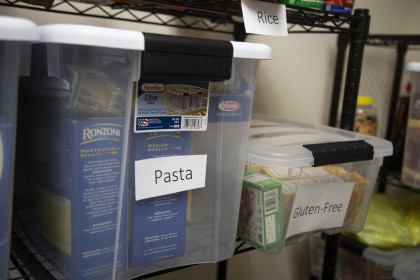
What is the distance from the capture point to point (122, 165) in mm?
546

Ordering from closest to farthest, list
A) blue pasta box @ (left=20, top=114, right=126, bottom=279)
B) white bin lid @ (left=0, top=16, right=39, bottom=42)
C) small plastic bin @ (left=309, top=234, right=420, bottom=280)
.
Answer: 1. white bin lid @ (left=0, top=16, right=39, bottom=42)
2. blue pasta box @ (left=20, top=114, right=126, bottom=279)
3. small plastic bin @ (left=309, top=234, right=420, bottom=280)

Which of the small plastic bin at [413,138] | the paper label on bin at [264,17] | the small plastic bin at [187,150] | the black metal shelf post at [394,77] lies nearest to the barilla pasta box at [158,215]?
the small plastic bin at [187,150]

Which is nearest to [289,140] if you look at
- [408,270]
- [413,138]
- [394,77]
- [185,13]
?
[185,13]

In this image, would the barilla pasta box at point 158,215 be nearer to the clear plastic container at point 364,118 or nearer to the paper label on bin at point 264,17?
the paper label on bin at point 264,17

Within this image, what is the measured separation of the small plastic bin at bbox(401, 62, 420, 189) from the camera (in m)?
1.06

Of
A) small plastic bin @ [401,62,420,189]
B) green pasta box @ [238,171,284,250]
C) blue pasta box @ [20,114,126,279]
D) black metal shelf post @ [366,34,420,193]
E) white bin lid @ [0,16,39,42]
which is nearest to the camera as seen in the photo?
white bin lid @ [0,16,39,42]

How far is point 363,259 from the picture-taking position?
125 centimetres

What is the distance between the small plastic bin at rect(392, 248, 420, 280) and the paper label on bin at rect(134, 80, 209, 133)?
910 mm

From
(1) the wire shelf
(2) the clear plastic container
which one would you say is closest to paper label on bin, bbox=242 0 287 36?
(1) the wire shelf

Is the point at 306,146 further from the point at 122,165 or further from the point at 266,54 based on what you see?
the point at 122,165

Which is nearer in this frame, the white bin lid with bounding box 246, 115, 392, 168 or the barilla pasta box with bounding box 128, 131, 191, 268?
the barilla pasta box with bounding box 128, 131, 191, 268

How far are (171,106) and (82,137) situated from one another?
0.14 metres

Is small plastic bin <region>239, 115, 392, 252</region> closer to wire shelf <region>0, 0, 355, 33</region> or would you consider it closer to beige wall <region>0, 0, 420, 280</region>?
wire shelf <region>0, 0, 355, 33</region>

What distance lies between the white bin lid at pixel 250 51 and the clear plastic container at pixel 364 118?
78 cm
